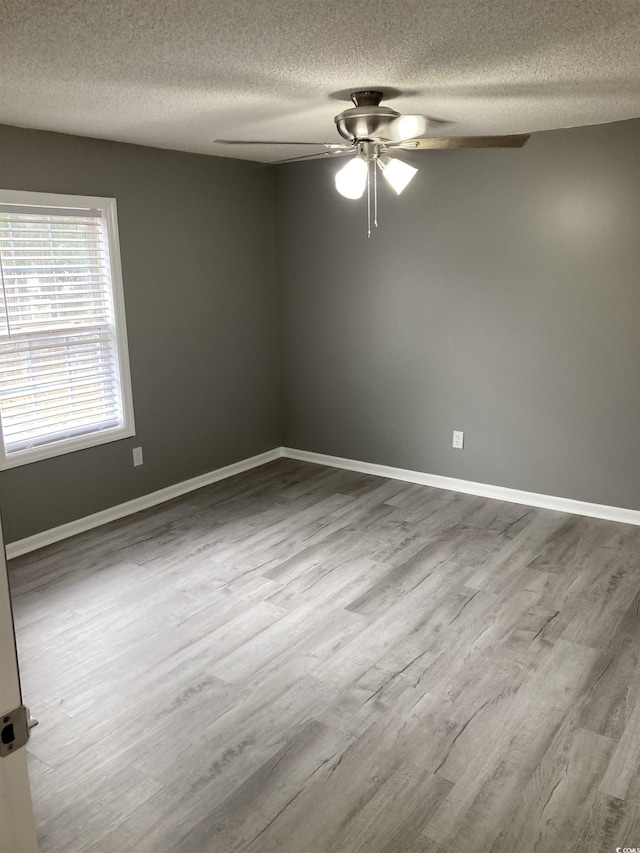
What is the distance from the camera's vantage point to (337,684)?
265 centimetres

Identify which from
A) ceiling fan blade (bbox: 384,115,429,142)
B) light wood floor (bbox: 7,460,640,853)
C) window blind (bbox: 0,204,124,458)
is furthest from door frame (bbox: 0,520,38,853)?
window blind (bbox: 0,204,124,458)

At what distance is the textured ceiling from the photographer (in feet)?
6.27

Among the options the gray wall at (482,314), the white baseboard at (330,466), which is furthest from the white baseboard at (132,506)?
the gray wall at (482,314)

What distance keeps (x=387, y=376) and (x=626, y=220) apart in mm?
1805

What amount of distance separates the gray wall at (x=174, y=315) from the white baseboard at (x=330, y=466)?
0.06 m

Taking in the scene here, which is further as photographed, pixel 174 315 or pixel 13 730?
pixel 174 315

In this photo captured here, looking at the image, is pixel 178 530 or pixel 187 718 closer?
pixel 187 718

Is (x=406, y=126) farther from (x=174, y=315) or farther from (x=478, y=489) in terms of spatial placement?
(x=478, y=489)

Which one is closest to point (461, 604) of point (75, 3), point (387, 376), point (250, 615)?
point (250, 615)

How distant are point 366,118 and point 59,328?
209cm

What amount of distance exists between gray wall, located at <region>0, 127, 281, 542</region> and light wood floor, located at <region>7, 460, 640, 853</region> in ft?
1.32

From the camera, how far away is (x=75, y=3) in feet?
5.90

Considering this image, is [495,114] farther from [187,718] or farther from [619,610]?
[187,718]

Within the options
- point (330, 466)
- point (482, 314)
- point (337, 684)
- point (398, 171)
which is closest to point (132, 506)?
point (330, 466)
